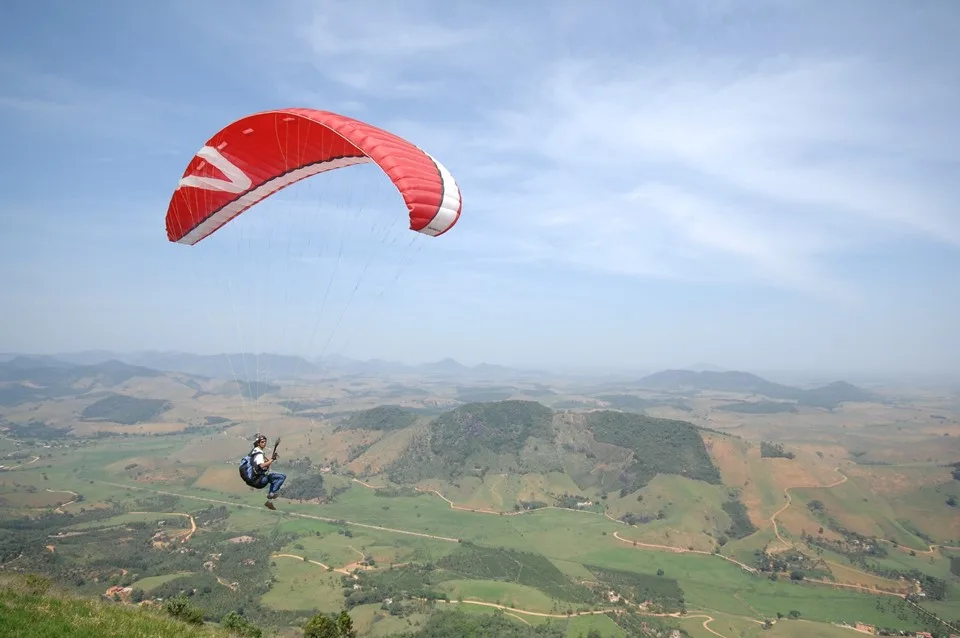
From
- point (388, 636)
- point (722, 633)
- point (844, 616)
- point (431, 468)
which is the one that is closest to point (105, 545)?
point (388, 636)

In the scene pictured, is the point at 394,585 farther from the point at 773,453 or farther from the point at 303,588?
the point at 773,453

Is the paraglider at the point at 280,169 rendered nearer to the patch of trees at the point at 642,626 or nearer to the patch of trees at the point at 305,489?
the patch of trees at the point at 642,626

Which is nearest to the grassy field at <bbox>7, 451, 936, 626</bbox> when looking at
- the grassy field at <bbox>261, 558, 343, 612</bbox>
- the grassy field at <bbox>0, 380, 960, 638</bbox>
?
the grassy field at <bbox>261, 558, 343, 612</bbox>

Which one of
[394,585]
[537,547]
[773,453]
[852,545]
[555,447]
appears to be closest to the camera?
[394,585]

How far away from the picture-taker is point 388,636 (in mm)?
44750

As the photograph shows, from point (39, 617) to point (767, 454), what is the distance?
371 ft

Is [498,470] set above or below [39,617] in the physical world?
below

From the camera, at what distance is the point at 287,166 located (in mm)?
15203

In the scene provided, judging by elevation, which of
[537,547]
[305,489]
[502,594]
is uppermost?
[502,594]

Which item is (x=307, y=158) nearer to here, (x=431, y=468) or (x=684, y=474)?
(x=684, y=474)

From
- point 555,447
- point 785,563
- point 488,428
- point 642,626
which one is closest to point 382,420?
point 488,428

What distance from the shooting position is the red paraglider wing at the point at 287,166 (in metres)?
12.5

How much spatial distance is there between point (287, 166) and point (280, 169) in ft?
0.95

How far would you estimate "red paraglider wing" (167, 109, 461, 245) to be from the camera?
1254 centimetres
